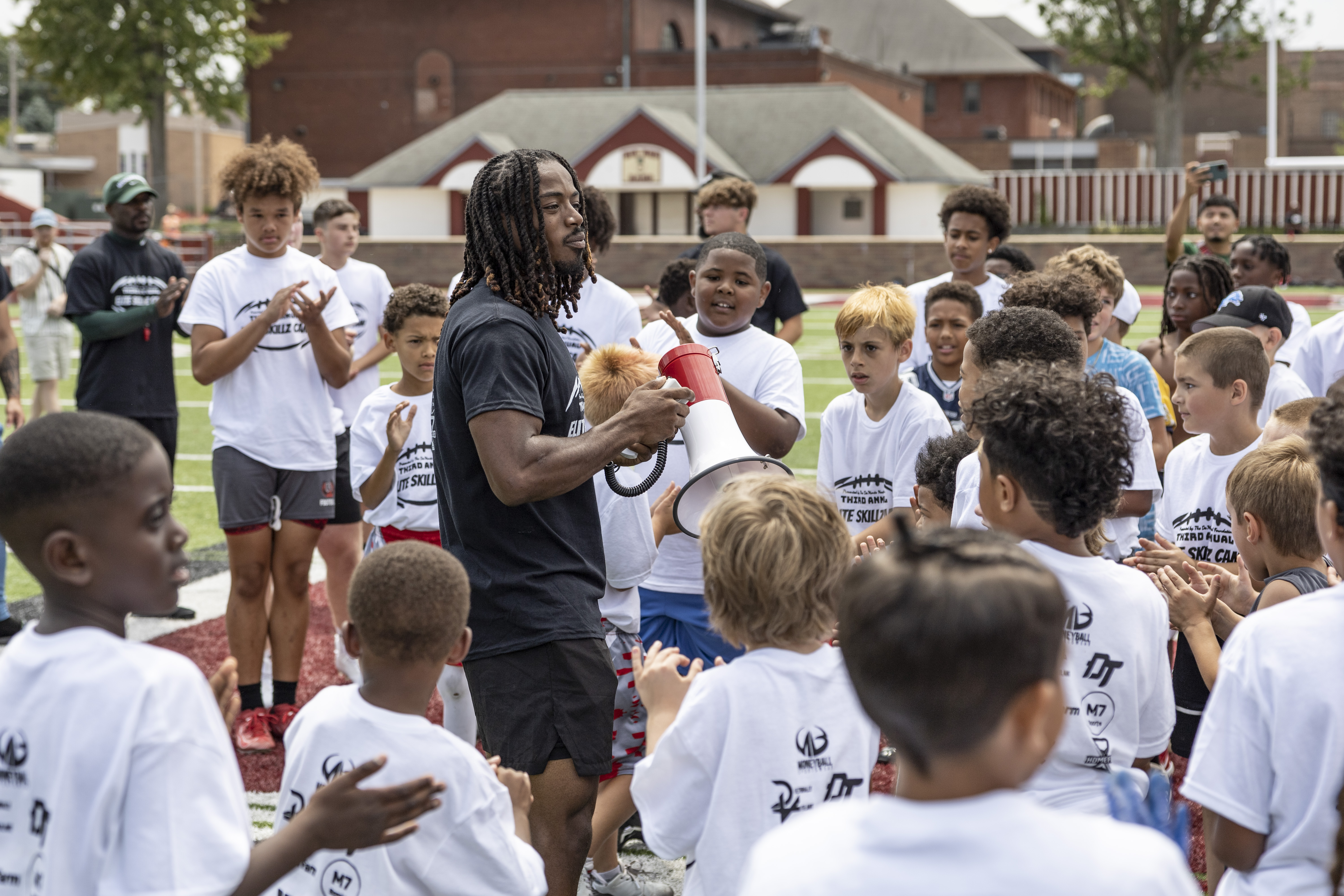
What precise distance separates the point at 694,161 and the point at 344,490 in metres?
40.4

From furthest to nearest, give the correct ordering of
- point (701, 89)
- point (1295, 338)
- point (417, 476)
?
point (701, 89), point (1295, 338), point (417, 476)

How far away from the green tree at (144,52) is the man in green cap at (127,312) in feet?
144

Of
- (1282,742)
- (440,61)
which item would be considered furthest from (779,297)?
(440,61)

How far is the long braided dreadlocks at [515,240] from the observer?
11.3ft

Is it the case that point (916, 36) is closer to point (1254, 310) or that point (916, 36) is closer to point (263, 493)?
point (1254, 310)

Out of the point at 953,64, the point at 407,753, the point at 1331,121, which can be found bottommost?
the point at 407,753

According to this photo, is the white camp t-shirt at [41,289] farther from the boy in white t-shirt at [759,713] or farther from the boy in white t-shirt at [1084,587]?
the boy in white t-shirt at [1084,587]

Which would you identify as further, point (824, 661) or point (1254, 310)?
point (1254, 310)

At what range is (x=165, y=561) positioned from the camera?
2.20 metres

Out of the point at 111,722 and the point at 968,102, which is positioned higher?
the point at 968,102

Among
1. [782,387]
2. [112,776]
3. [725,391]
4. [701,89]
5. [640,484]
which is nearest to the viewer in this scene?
[112,776]

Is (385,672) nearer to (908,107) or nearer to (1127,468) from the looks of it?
(1127,468)

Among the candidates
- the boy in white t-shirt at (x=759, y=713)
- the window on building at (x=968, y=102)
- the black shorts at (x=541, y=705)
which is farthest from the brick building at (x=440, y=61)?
the boy in white t-shirt at (x=759, y=713)

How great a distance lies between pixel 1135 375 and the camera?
5418 millimetres
